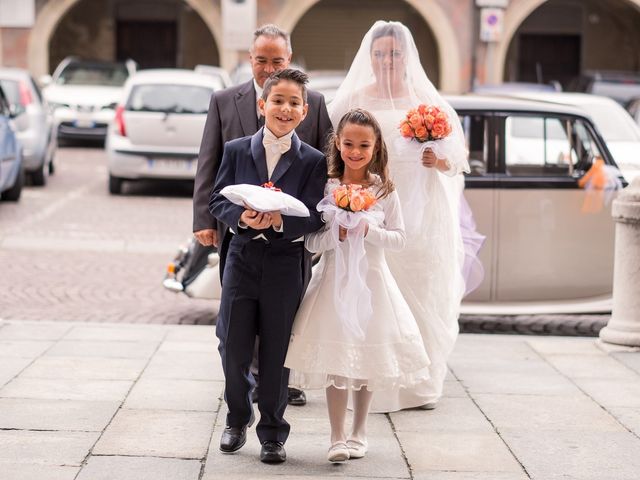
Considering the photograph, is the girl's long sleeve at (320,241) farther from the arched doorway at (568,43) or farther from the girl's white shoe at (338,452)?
the arched doorway at (568,43)

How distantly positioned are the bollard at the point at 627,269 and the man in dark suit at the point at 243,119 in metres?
2.67

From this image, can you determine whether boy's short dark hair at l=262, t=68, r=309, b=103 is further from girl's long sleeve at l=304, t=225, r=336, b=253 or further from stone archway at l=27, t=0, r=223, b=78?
stone archway at l=27, t=0, r=223, b=78

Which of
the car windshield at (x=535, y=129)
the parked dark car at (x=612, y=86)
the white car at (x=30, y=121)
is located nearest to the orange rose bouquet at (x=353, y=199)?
the car windshield at (x=535, y=129)

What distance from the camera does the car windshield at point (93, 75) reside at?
25.2 meters

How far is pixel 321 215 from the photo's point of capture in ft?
16.6

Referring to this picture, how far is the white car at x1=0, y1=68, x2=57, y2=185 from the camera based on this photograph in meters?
16.9

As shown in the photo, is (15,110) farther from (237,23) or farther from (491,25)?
(491,25)

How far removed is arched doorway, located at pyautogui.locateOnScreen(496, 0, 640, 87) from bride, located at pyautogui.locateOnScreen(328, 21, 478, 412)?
1207 inches

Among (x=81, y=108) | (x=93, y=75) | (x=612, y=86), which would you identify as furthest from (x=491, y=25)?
(x=81, y=108)

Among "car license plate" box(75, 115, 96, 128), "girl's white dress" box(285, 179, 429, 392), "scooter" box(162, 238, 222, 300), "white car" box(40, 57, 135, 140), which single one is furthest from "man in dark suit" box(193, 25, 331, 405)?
"car license plate" box(75, 115, 96, 128)

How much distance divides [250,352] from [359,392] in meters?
0.48

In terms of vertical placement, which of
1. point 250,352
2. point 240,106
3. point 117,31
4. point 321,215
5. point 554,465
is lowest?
point 554,465

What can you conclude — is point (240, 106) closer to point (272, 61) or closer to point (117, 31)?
point (272, 61)

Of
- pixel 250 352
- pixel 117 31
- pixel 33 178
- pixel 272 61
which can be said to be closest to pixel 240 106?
pixel 272 61
